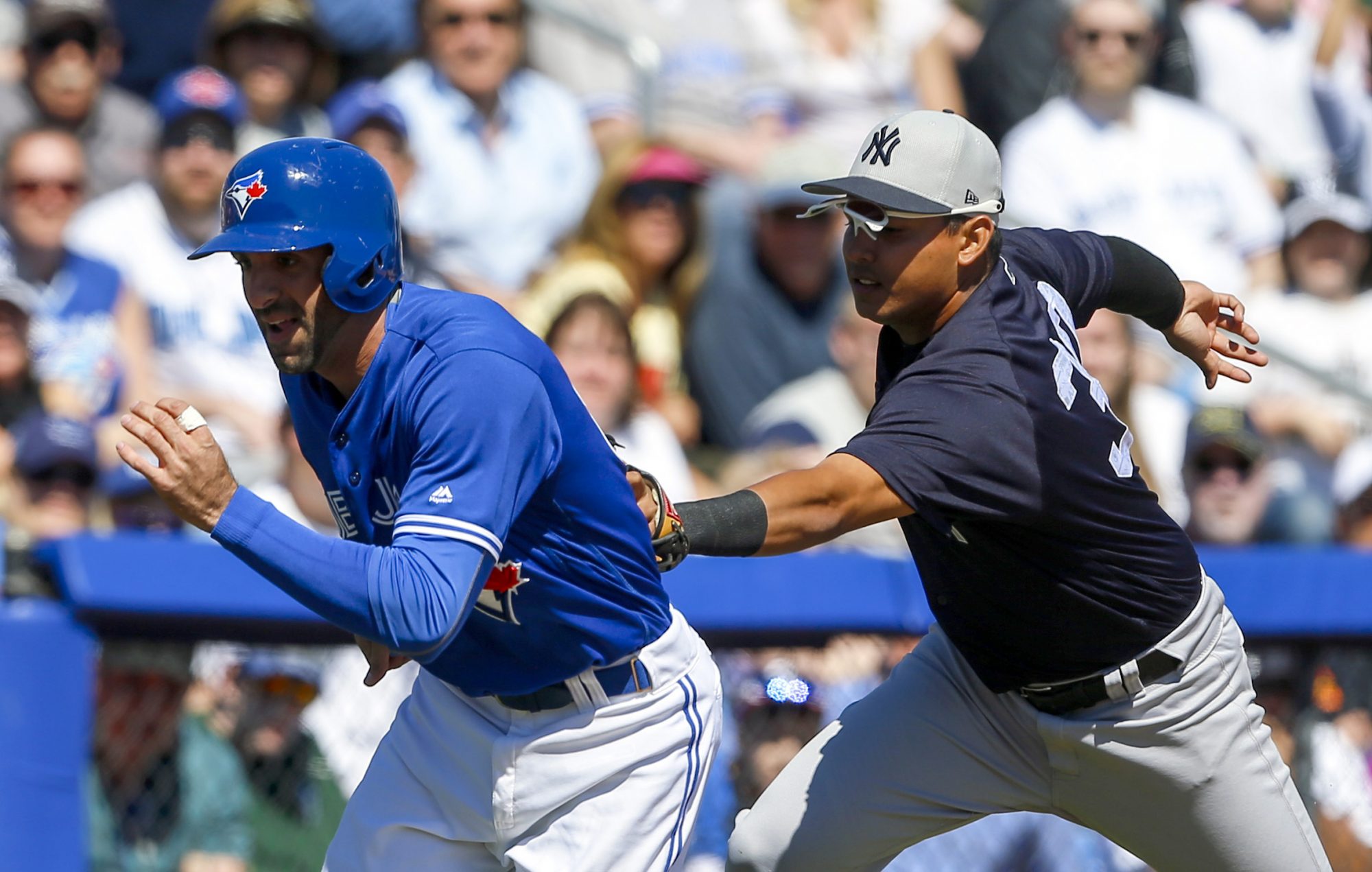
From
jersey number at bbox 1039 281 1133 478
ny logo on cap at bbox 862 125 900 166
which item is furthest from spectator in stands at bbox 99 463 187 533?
jersey number at bbox 1039 281 1133 478

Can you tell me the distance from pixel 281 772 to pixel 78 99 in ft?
10.3

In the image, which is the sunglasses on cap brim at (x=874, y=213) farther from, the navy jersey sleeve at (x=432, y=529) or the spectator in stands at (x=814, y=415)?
the spectator in stands at (x=814, y=415)

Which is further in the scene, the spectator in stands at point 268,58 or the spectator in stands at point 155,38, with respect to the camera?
the spectator in stands at point 155,38

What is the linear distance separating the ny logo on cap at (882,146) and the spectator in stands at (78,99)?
3938 mm

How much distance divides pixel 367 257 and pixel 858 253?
100 cm

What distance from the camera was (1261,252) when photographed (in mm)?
7715

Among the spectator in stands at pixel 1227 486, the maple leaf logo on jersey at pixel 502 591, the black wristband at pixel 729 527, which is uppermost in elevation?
the black wristband at pixel 729 527

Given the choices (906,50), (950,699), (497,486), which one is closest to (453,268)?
(906,50)

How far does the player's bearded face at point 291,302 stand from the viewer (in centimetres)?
289

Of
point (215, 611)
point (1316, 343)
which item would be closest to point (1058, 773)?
point (215, 611)

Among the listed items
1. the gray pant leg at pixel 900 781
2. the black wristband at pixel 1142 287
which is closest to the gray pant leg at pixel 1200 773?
the gray pant leg at pixel 900 781

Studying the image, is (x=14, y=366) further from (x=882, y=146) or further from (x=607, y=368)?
(x=882, y=146)

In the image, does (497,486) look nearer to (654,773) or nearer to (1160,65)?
(654,773)

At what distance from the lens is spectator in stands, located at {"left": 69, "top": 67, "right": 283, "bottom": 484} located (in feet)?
19.9
